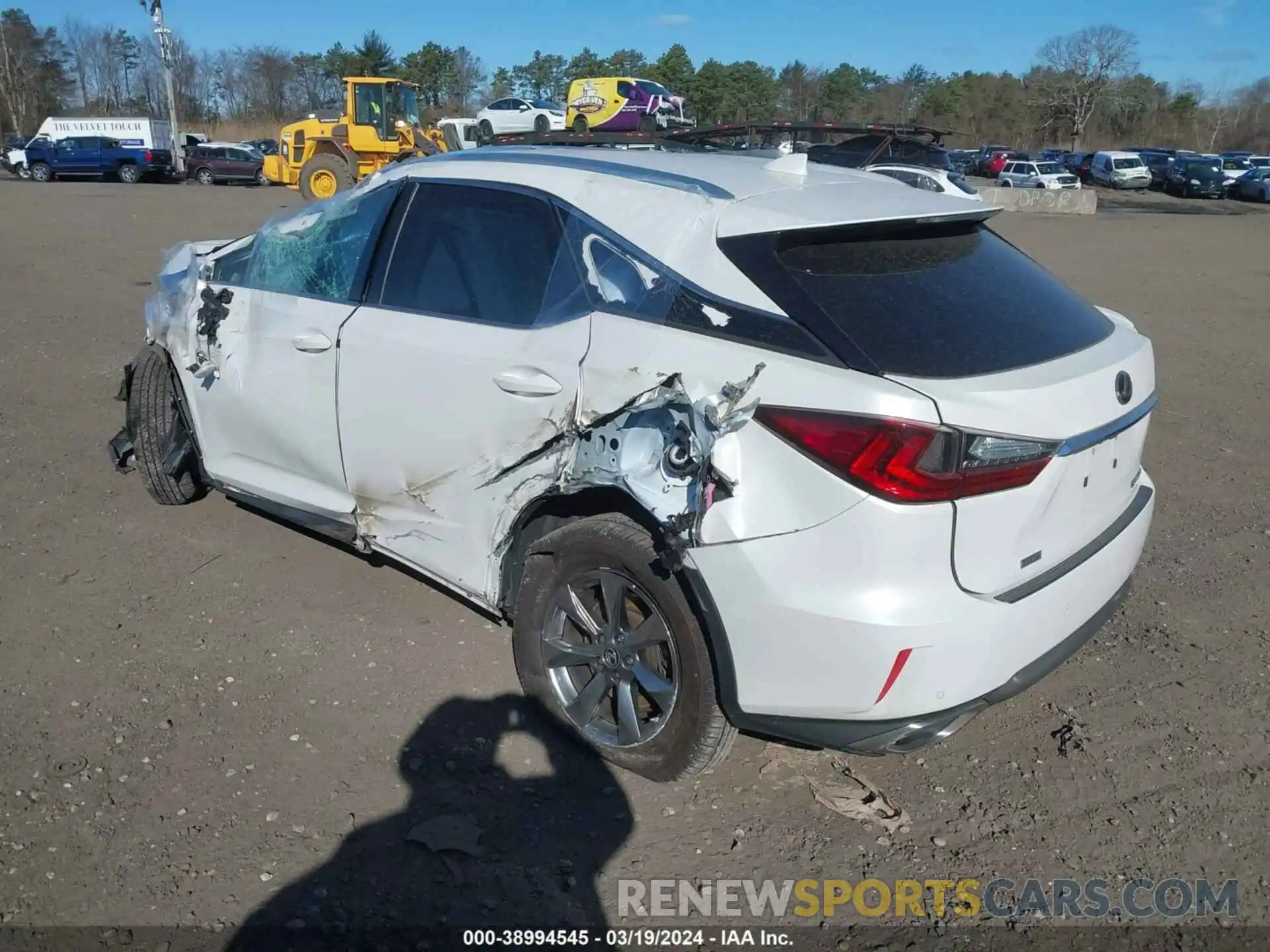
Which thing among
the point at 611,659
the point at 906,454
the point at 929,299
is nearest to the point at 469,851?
the point at 611,659

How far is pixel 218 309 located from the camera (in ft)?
13.8

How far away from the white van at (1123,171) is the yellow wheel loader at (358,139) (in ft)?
102

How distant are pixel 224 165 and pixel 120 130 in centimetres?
1136

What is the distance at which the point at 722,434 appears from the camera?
2.55m

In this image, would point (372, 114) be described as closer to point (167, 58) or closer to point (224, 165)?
point (224, 165)

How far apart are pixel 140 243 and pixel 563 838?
15625mm

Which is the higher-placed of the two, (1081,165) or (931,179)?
(931,179)

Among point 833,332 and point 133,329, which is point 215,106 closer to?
point 133,329

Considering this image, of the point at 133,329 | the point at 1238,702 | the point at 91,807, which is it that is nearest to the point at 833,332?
the point at 1238,702

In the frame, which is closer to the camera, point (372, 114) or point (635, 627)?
point (635, 627)

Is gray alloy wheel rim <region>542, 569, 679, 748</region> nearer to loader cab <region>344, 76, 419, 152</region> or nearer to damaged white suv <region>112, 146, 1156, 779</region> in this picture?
damaged white suv <region>112, 146, 1156, 779</region>

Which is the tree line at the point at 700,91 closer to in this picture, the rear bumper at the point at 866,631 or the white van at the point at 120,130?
the white van at the point at 120,130

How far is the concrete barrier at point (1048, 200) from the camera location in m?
29.3

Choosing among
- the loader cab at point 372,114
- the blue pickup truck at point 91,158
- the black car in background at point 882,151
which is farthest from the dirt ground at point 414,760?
the blue pickup truck at point 91,158
